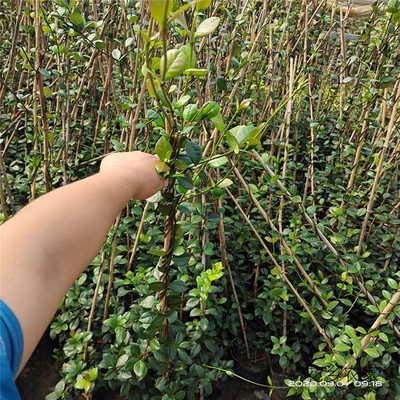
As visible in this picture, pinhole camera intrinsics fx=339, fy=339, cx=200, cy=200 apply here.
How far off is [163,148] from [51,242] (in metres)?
0.27

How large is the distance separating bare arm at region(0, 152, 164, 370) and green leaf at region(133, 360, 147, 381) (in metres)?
0.58

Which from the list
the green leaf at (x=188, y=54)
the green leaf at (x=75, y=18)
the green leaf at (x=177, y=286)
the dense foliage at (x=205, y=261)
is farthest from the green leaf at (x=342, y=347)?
the green leaf at (x=75, y=18)

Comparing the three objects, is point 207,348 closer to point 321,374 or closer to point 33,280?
point 321,374

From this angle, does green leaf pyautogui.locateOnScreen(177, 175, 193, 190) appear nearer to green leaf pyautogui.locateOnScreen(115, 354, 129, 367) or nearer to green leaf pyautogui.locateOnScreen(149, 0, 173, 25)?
green leaf pyautogui.locateOnScreen(149, 0, 173, 25)

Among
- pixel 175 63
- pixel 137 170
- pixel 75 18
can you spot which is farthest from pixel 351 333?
pixel 75 18

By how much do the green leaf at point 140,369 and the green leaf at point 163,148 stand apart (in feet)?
2.15

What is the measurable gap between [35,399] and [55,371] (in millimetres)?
113

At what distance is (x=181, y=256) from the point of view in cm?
90

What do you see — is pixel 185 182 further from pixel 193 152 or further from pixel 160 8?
pixel 160 8

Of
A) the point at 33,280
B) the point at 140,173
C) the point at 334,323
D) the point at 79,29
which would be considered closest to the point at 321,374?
the point at 334,323

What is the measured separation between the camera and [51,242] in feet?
1.54

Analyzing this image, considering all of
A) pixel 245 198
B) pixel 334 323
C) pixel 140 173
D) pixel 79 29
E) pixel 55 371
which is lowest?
pixel 55 371

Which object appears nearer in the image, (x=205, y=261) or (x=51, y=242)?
(x=51, y=242)

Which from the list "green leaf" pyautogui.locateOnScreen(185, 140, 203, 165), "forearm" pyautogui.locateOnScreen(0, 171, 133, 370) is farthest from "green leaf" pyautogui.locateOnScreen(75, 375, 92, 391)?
"green leaf" pyautogui.locateOnScreen(185, 140, 203, 165)
